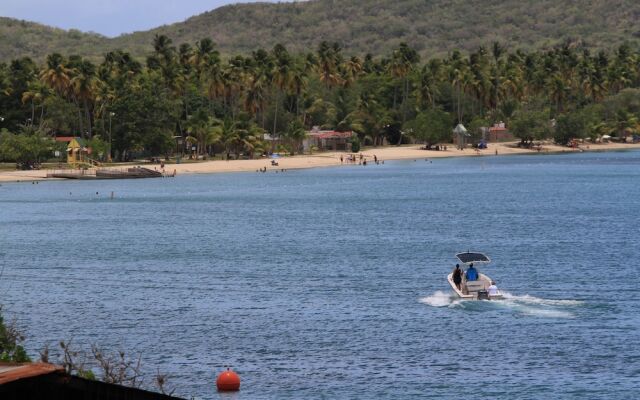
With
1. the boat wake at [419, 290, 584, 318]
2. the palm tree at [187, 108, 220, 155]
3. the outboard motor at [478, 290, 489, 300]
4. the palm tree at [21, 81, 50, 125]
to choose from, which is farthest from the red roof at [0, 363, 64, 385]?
the palm tree at [187, 108, 220, 155]

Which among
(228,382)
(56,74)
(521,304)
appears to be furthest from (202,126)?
(228,382)

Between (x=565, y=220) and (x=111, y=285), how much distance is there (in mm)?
51334

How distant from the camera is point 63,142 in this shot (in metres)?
176

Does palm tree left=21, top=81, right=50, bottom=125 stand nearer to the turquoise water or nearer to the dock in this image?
the dock

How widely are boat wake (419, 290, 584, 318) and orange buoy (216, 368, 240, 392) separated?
57.3ft

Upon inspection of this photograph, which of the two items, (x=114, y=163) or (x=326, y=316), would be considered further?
(x=114, y=163)

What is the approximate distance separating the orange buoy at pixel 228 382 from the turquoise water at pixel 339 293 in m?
0.41

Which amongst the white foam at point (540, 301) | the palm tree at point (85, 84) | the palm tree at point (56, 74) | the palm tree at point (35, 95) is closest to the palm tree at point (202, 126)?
the palm tree at point (85, 84)

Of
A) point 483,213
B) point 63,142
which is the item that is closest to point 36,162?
point 63,142

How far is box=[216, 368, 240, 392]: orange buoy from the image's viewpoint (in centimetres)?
3959

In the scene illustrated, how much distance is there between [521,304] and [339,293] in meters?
10.0

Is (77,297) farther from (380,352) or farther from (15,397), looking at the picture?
(15,397)

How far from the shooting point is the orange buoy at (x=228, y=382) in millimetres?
39594

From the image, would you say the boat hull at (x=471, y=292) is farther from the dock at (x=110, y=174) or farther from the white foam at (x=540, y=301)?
the dock at (x=110, y=174)
